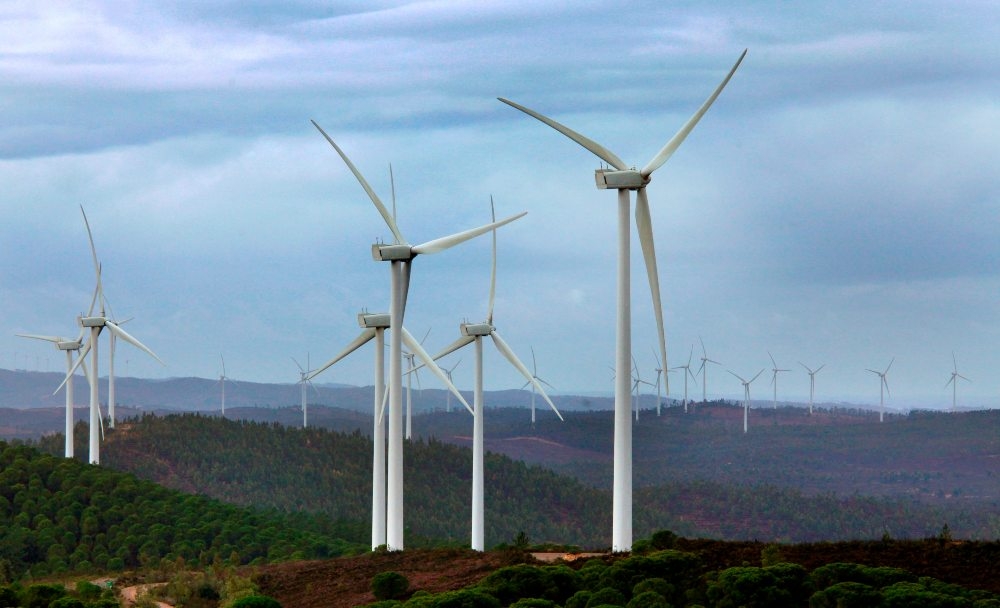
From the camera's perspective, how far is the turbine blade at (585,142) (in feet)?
192

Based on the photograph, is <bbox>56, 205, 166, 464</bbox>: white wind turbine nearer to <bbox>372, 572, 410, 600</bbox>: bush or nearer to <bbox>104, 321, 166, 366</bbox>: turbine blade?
<bbox>104, 321, 166, 366</bbox>: turbine blade

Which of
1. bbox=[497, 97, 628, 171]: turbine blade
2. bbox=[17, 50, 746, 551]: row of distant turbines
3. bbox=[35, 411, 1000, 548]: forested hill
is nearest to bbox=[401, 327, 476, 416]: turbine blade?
bbox=[17, 50, 746, 551]: row of distant turbines

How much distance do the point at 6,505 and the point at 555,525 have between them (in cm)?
6749

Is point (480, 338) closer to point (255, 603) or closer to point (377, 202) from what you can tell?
point (377, 202)

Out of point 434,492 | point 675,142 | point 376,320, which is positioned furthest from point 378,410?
point 434,492

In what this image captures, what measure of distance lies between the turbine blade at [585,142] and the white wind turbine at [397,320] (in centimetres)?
996

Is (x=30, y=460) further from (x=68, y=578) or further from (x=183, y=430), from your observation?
(x=183, y=430)

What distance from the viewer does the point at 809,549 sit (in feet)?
170

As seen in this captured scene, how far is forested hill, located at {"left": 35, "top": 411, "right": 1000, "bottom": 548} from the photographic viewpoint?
144 meters

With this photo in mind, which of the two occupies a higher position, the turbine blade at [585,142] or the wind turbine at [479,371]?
the turbine blade at [585,142]

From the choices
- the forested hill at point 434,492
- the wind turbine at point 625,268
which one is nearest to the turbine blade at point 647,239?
the wind turbine at point 625,268

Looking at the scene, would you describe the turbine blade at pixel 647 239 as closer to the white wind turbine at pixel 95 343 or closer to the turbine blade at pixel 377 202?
the turbine blade at pixel 377 202

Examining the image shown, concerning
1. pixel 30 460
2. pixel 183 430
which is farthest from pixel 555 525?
pixel 30 460

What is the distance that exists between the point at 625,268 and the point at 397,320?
17.1 metres
